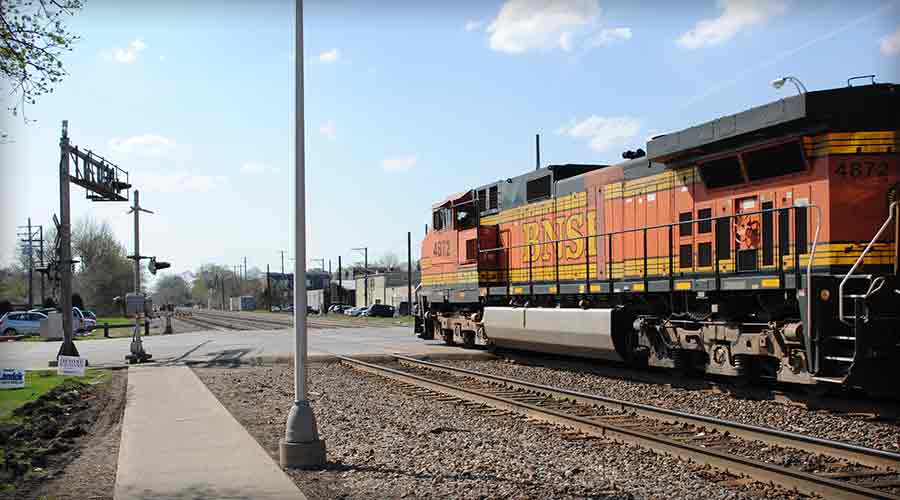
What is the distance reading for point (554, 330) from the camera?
17484 mm

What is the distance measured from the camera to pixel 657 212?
15.3 metres

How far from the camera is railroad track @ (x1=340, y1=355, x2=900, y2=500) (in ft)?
24.0

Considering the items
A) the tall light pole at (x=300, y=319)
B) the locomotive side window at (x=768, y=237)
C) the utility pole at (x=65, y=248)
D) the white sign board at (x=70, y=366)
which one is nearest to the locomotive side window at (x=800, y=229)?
the locomotive side window at (x=768, y=237)

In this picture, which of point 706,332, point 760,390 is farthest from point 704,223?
point 760,390

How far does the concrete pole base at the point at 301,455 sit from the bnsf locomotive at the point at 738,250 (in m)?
6.47

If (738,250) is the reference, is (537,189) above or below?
above

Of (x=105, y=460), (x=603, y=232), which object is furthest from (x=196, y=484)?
(x=603, y=232)

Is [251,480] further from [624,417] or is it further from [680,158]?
[680,158]

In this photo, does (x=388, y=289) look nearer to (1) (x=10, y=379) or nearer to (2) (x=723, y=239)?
(1) (x=10, y=379)

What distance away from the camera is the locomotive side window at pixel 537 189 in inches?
760

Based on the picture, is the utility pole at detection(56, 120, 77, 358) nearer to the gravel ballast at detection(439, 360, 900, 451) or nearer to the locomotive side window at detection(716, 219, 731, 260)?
the gravel ballast at detection(439, 360, 900, 451)

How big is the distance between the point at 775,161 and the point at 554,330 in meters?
6.46

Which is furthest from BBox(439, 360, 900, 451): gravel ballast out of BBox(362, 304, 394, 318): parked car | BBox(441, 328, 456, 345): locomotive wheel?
BBox(362, 304, 394, 318): parked car

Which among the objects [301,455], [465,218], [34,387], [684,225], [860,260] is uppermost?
[465,218]
